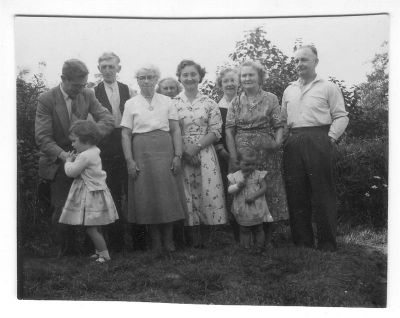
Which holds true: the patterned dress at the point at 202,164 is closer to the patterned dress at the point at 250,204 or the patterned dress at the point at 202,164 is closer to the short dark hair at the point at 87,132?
the patterned dress at the point at 250,204

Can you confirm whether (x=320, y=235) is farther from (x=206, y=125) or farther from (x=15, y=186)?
(x=15, y=186)

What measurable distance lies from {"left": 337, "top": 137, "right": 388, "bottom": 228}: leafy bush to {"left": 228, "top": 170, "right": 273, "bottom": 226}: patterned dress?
561 mm

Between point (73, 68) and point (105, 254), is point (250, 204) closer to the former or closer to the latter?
point (105, 254)

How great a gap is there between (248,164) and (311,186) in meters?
0.49

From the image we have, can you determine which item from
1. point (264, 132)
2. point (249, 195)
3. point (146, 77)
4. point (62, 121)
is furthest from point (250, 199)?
point (62, 121)

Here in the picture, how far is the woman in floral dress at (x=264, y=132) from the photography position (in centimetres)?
488

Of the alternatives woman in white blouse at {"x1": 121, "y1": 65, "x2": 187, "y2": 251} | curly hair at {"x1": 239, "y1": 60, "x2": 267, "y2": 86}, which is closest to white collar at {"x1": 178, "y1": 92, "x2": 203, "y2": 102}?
woman in white blouse at {"x1": 121, "y1": 65, "x2": 187, "y2": 251}

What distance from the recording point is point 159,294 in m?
4.70

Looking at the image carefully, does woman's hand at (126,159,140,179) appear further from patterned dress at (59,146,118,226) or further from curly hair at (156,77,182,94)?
curly hair at (156,77,182,94)

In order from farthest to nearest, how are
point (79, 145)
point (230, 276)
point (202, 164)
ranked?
point (202, 164), point (79, 145), point (230, 276)

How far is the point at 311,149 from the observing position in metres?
4.83

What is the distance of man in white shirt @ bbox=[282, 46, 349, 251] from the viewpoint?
15.8 ft

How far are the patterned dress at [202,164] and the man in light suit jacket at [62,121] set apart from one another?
558 mm

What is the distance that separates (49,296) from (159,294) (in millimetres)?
803
